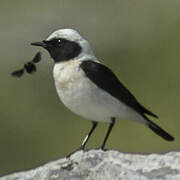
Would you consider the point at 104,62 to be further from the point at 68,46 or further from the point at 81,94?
the point at 81,94

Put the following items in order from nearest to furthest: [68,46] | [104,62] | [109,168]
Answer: [109,168] < [68,46] < [104,62]

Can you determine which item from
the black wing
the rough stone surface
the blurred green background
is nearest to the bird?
the black wing

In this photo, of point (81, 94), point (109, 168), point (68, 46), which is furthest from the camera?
point (68, 46)

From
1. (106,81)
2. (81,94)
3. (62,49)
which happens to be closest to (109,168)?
(81,94)

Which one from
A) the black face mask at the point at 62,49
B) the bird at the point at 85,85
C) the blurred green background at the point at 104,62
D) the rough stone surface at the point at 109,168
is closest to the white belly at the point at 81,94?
the bird at the point at 85,85

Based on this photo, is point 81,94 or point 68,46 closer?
point 81,94

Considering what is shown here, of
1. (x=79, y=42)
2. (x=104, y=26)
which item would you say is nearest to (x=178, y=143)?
(x=79, y=42)
